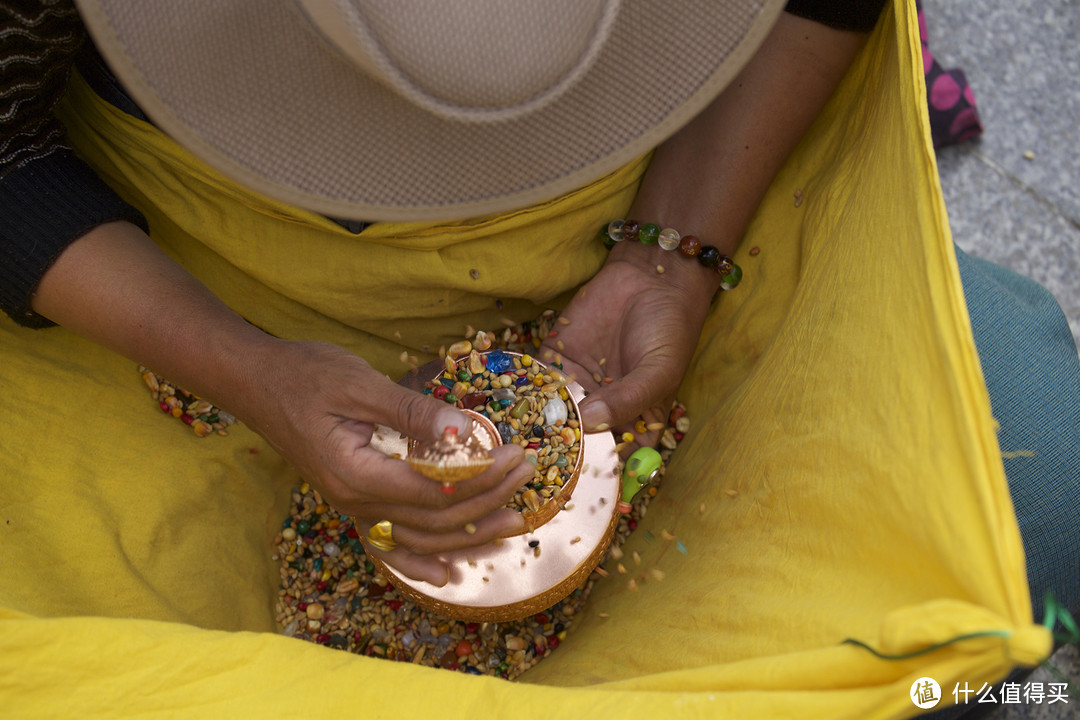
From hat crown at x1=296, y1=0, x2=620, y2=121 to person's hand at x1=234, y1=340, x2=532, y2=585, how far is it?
42cm

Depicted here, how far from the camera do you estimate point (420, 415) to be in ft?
3.08

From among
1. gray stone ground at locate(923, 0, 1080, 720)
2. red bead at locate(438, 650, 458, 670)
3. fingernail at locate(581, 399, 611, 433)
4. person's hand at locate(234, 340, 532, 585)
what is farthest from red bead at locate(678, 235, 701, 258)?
gray stone ground at locate(923, 0, 1080, 720)

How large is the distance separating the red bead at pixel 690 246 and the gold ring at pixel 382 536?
650mm

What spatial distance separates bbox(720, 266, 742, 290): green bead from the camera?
1.29 meters

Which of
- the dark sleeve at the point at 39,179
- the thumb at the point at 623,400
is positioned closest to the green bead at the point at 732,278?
the thumb at the point at 623,400

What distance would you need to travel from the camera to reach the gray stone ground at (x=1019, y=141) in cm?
198

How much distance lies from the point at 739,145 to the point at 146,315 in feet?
3.07

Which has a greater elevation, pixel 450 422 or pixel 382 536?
pixel 450 422

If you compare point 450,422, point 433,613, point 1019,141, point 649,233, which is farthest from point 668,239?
point 1019,141

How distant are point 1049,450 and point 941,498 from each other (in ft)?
1.92

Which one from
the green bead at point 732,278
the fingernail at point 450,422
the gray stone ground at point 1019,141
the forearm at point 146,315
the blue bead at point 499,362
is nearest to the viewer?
the fingernail at point 450,422

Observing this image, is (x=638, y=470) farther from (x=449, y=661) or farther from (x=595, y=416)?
(x=449, y=661)

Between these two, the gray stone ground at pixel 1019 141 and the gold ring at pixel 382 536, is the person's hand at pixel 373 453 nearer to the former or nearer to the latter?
the gold ring at pixel 382 536

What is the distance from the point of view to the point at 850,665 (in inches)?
26.9
